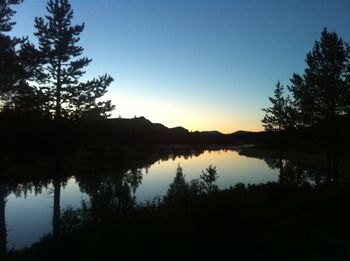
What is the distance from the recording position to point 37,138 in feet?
68.0

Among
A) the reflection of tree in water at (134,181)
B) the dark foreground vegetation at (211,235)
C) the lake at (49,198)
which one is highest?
the dark foreground vegetation at (211,235)

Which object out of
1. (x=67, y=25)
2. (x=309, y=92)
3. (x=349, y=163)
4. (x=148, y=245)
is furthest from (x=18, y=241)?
(x=349, y=163)

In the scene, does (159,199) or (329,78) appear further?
(329,78)

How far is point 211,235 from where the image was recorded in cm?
1121

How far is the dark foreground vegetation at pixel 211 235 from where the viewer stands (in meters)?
9.84

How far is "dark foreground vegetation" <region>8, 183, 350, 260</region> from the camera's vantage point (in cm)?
984

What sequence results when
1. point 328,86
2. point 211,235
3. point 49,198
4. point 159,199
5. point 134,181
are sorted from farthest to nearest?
point 134,181
point 49,198
point 328,86
point 159,199
point 211,235

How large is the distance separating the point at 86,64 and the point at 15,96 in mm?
7502

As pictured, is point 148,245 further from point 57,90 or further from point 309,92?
point 309,92

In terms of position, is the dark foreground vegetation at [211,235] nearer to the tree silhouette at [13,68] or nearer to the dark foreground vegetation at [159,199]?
the dark foreground vegetation at [159,199]

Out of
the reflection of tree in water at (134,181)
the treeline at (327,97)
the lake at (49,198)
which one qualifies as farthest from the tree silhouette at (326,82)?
the reflection of tree in water at (134,181)

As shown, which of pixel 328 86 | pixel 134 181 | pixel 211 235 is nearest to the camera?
pixel 211 235

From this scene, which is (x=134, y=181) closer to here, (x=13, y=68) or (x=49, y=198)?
(x=49, y=198)

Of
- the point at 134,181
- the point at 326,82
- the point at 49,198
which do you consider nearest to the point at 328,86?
the point at 326,82
